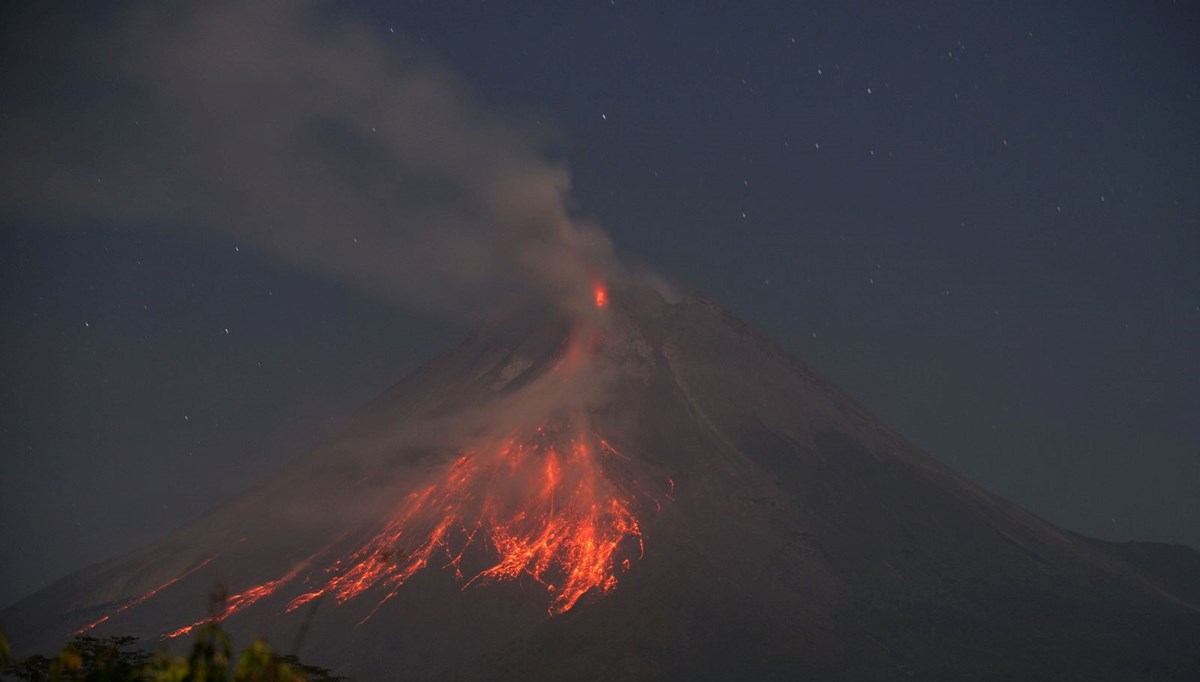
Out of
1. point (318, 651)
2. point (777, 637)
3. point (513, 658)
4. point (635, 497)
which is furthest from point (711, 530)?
point (318, 651)

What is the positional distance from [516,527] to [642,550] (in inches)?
657

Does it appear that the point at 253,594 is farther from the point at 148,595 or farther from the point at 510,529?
the point at 510,529

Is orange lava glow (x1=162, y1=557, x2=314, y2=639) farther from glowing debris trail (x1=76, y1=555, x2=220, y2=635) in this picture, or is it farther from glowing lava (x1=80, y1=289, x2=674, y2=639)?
glowing debris trail (x1=76, y1=555, x2=220, y2=635)

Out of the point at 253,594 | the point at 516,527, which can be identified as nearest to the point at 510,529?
the point at 516,527

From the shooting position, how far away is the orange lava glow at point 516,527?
124125mm

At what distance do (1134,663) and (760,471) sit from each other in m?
50.2

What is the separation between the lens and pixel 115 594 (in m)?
137

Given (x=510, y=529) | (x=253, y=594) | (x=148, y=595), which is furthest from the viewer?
(x=148, y=595)

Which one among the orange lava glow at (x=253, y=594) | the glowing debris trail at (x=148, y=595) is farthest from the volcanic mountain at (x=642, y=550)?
the glowing debris trail at (x=148, y=595)

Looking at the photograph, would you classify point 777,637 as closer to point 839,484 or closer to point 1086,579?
point 839,484

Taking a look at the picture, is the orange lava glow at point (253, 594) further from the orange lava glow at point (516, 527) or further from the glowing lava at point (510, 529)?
the orange lava glow at point (516, 527)

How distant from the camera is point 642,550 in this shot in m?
127

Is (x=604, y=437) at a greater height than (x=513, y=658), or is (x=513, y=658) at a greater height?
(x=604, y=437)

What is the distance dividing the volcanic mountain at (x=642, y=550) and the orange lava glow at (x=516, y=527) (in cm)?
37
